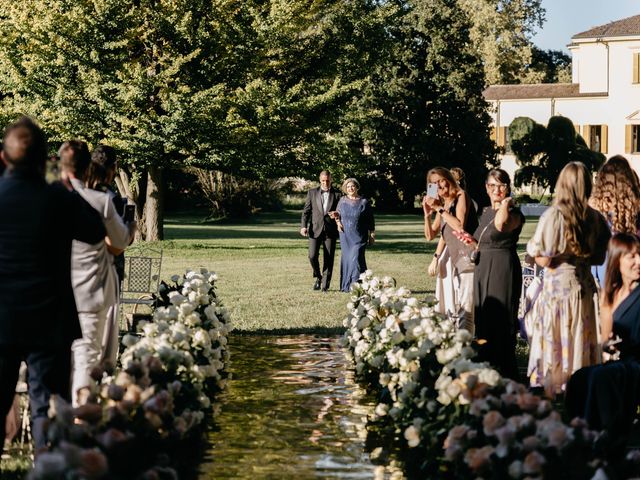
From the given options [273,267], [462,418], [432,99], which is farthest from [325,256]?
[432,99]

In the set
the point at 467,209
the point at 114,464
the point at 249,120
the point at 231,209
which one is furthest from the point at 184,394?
the point at 231,209

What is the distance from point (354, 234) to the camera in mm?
18906

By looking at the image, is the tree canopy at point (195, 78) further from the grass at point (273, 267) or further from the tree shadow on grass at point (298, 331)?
the tree shadow on grass at point (298, 331)

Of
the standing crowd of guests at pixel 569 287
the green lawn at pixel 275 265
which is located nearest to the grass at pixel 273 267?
the green lawn at pixel 275 265

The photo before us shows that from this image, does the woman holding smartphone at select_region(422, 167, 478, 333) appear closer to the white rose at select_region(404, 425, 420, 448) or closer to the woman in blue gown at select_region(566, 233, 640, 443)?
the woman in blue gown at select_region(566, 233, 640, 443)

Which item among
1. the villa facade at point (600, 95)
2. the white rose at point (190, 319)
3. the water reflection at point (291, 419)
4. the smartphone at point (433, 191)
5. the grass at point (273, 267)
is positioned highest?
the villa facade at point (600, 95)

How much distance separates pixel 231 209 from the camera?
57750mm

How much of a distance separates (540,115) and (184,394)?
76.9 meters

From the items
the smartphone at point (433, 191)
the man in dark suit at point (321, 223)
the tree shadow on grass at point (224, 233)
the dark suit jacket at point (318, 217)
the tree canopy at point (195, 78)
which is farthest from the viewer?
the tree shadow on grass at point (224, 233)

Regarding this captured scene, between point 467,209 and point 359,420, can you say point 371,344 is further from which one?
point 467,209

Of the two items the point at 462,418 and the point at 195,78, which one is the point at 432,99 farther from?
the point at 462,418

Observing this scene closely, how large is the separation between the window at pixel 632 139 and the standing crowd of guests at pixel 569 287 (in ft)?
220

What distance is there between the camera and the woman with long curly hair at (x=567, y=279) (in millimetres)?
8867

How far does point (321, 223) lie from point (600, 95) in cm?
6109
